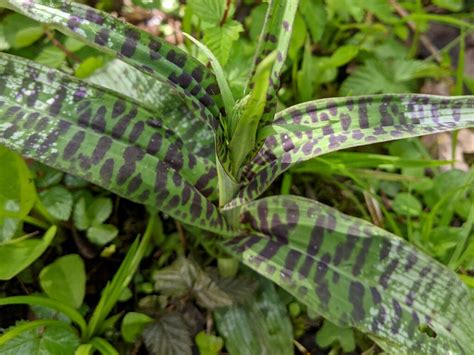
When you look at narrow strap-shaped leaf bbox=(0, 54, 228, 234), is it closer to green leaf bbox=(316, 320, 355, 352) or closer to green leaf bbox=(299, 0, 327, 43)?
green leaf bbox=(316, 320, 355, 352)

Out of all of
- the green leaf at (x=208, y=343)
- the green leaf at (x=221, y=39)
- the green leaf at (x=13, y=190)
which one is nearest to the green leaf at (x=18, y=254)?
the green leaf at (x=13, y=190)

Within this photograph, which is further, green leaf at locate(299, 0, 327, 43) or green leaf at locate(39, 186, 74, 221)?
green leaf at locate(299, 0, 327, 43)

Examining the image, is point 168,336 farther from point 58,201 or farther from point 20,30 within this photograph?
point 20,30

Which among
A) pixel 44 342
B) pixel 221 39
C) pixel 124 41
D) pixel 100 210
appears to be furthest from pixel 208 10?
pixel 44 342

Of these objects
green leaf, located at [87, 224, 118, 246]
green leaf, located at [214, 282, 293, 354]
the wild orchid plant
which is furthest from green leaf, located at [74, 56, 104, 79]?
green leaf, located at [214, 282, 293, 354]

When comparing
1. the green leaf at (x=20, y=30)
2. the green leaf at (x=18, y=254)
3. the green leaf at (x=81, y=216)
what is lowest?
the green leaf at (x=18, y=254)

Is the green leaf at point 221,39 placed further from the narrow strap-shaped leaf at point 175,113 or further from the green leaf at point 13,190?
the green leaf at point 13,190
